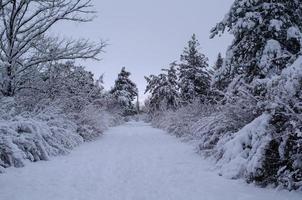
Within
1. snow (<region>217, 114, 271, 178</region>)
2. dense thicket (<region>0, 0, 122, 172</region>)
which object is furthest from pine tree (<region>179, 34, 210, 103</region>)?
snow (<region>217, 114, 271, 178</region>)

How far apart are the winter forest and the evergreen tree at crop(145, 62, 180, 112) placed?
20.7m

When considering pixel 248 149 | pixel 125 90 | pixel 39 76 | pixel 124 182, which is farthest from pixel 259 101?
pixel 125 90

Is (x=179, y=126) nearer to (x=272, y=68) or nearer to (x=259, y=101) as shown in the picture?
(x=272, y=68)

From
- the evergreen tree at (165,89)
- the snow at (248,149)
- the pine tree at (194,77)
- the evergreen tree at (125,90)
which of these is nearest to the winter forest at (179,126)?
the snow at (248,149)

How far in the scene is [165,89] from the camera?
39.1 meters

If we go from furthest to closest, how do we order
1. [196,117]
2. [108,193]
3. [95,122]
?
[95,122] → [196,117] → [108,193]

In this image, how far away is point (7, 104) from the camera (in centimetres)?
996

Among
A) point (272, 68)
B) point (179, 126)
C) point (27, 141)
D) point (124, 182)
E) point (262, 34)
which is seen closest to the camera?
point (124, 182)

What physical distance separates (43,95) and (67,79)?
274cm

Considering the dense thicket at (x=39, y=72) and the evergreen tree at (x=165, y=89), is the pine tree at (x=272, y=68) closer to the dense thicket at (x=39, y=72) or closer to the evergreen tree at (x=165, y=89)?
the dense thicket at (x=39, y=72)

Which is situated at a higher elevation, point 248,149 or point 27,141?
point 248,149

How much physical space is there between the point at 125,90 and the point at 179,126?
1477 inches

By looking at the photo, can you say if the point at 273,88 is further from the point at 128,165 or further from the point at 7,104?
the point at 7,104

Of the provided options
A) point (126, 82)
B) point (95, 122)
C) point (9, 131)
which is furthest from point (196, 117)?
point (126, 82)
